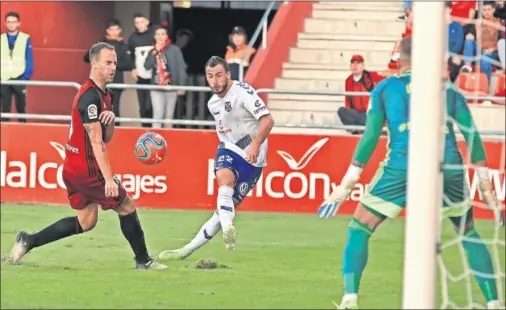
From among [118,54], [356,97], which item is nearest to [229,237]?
[356,97]

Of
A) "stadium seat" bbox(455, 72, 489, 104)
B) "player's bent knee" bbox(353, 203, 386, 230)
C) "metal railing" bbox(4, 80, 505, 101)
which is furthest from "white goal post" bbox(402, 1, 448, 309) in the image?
"stadium seat" bbox(455, 72, 489, 104)

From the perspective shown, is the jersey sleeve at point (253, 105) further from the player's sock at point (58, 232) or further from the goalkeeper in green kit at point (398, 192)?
the goalkeeper in green kit at point (398, 192)

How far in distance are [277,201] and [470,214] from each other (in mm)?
8032

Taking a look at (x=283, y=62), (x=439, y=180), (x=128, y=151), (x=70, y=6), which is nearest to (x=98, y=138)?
(x=439, y=180)

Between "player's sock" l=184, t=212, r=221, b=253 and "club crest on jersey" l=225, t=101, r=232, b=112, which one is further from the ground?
"club crest on jersey" l=225, t=101, r=232, b=112

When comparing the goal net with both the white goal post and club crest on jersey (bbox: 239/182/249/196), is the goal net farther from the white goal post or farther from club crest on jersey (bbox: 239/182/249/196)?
club crest on jersey (bbox: 239/182/249/196)

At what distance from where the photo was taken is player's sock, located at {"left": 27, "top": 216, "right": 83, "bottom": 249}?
11.5m

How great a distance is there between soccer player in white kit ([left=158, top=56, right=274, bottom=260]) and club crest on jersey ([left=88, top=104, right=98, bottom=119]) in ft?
3.97

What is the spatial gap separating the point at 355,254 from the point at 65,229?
10.3 ft

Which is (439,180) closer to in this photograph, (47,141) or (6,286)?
(6,286)

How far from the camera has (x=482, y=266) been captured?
9.22 metres

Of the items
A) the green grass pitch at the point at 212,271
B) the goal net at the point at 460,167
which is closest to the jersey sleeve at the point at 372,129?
the goal net at the point at 460,167

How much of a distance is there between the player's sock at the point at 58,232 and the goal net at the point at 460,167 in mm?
2905

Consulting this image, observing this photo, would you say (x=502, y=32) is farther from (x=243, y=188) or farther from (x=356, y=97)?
(x=243, y=188)
